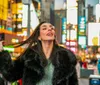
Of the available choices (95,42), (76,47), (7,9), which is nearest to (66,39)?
(76,47)

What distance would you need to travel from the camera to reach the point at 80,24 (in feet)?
175

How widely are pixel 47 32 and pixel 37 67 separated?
0.35 meters

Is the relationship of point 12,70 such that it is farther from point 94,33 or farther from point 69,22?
point 69,22

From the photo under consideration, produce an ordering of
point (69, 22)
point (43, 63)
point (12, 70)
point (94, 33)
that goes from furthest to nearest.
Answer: point (69, 22) < point (94, 33) < point (12, 70) < point (43, 63)

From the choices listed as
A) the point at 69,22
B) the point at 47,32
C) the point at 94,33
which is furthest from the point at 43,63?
the point at 69,22

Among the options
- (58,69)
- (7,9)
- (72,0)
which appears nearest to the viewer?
(58,69)

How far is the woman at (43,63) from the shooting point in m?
2.90

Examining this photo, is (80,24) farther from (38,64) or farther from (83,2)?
(38,64)

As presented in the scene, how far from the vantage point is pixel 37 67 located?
2941mm

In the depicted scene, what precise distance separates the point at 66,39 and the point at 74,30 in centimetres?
273

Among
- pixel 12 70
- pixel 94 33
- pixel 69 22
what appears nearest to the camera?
pixel 12 70

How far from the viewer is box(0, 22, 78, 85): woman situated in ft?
9.53

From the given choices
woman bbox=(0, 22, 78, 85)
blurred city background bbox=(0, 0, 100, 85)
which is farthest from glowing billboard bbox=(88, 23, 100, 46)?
woman bbox=(0, 22, 78, 85)

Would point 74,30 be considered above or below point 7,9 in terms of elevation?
below
